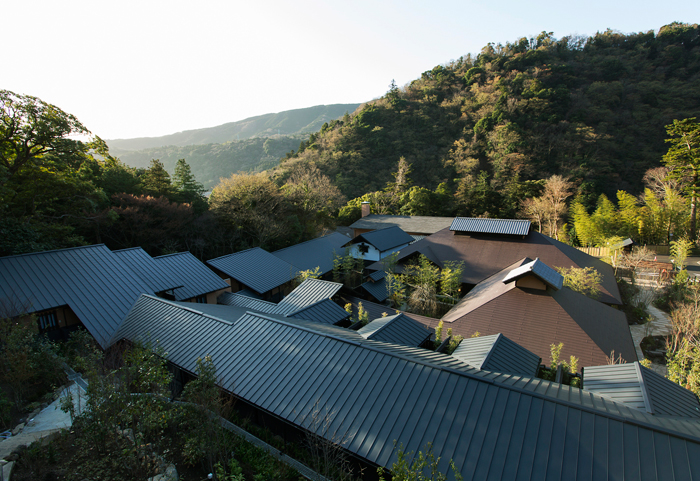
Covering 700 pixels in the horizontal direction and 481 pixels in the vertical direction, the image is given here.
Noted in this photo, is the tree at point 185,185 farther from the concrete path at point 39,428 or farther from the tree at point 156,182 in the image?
the concrete path at point 39,428

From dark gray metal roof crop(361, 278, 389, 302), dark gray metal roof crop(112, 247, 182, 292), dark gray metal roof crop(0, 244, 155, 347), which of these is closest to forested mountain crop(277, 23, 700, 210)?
dark gray metal roof crop(361, 278, 389, 302)

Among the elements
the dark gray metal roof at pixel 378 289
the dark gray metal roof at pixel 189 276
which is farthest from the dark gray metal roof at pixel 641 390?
the dark gray metal roof at pixel 189 276

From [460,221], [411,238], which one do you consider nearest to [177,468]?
[460,221]

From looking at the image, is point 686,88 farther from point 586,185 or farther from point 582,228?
point 582,228

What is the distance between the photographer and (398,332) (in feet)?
38.4

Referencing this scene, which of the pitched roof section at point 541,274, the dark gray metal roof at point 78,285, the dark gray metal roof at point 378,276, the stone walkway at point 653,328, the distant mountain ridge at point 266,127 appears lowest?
the stone walkway at point 653,328

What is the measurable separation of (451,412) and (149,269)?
16.5 metres

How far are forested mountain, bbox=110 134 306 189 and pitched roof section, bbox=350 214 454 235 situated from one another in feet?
114

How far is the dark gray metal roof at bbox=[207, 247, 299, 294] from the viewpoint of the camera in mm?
20609

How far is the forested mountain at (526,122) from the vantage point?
4656 centimetres

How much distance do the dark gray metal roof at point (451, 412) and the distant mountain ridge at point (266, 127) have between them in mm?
105858

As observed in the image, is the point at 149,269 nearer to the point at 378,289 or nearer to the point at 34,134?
the point at 34,134

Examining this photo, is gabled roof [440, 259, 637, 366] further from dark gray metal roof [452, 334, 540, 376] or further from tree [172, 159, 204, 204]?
tree [172, 159, 204, 204]

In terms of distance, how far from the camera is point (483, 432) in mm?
5766
